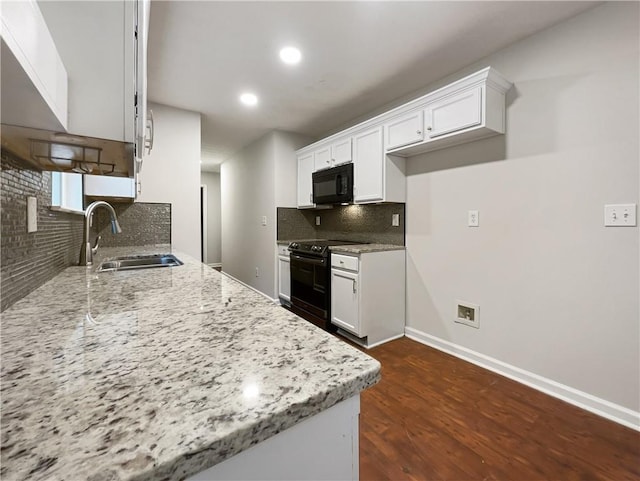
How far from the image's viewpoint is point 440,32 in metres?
1.92

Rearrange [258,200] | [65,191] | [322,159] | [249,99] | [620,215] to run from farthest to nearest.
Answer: [258,200] → [322,159] → [249,99] → [620,215] → [65,191]

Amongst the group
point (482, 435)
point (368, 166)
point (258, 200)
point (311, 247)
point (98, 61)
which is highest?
point (368, 166)

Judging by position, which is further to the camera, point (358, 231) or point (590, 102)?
point (358, 231)

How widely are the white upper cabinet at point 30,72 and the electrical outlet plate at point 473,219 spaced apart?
2.38 metres

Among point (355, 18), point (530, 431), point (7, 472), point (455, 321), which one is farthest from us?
point (455, 321)

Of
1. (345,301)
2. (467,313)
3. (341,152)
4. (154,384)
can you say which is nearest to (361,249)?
(345,301)

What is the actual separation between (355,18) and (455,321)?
2.32m

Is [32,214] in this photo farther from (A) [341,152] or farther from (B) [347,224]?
(B) [347,224]

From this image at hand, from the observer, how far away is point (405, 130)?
2408 mm

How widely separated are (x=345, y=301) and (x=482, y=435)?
1.38m

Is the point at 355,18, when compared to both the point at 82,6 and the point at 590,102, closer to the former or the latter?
the point at 590,102

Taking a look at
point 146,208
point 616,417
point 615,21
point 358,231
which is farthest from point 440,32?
point 146,208

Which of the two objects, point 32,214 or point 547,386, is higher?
point 32,214

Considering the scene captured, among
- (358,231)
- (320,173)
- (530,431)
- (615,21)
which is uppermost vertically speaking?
(615,21)
